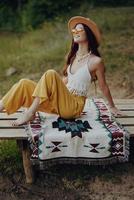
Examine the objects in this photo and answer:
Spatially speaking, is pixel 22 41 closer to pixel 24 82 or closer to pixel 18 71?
pixel 18 71

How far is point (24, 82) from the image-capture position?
17.2 ft

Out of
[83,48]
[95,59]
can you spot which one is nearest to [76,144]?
[95,59]

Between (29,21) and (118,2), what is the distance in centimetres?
268

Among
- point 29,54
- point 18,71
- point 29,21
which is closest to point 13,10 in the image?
point 29,21

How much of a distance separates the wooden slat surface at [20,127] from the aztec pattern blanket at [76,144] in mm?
90

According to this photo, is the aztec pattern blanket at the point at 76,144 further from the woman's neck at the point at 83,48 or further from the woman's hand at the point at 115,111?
the woman's neck at the point at 83,48

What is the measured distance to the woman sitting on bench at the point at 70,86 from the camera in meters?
5.07

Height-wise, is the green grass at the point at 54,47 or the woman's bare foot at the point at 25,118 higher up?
the woman's bare foot at the point at 25,118

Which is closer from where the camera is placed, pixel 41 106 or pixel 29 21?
pixel 41 106

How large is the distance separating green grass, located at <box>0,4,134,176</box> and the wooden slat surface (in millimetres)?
440

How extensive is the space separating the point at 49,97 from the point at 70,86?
330mm

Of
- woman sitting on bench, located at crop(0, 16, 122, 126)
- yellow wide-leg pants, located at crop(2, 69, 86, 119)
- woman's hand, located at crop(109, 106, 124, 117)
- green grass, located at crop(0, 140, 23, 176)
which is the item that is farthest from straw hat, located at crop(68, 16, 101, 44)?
green grass, located at crop(0, 140, 23, 176)

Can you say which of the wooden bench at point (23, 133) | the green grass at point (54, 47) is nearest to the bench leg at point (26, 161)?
the wooden bench at point (23, 133)

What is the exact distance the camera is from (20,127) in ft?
16.9
